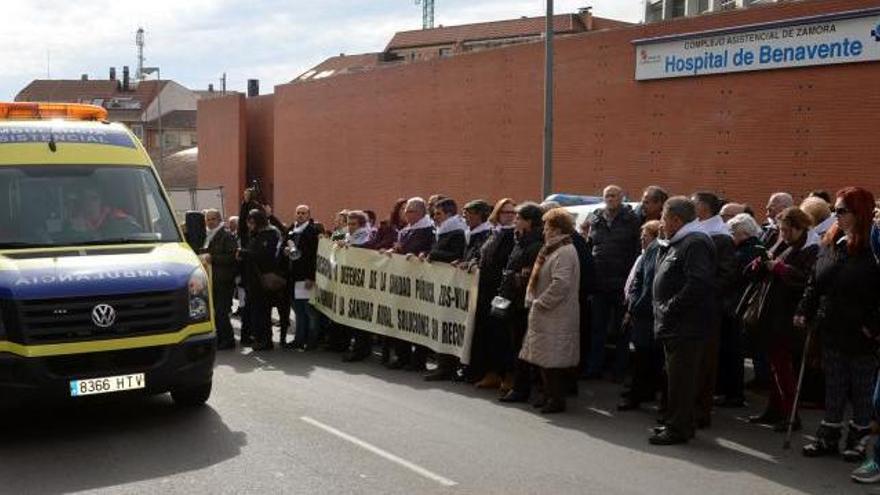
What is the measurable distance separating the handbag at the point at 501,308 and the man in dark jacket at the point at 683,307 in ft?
5.74

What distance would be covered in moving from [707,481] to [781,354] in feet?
6.16

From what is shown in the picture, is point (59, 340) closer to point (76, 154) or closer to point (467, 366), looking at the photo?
point (76, 154)

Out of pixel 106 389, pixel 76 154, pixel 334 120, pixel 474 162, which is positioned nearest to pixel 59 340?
pixel 106 389

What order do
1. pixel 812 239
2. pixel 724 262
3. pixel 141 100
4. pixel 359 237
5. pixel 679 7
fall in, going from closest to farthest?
pixel 812 239, pixel 724 262, pixel 359 237, pixel 679 7, pixel 141 100

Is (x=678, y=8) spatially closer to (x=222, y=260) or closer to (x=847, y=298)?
(x=222, y=260)

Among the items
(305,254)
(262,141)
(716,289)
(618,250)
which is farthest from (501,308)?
(262,141)

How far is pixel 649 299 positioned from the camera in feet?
29.2

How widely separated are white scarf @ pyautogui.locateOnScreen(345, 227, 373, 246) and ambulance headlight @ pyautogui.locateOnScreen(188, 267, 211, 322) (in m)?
4.28

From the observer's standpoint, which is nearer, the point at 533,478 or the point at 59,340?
the point at 533,478

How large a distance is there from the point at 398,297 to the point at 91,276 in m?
4.55

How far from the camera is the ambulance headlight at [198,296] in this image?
802 centimetres

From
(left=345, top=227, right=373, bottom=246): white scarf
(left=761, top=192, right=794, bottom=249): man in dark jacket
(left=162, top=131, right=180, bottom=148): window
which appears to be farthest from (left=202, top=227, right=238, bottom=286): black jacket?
(left=162, top=131, right=180, bottom=148): window

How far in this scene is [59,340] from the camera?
7.34 meters

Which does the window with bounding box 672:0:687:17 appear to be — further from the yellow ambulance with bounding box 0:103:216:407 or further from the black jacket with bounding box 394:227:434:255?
the yellow ambulance with bounding box 0:103:216:407
